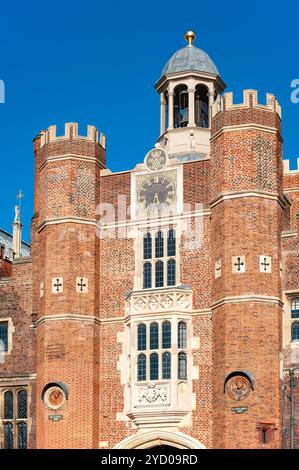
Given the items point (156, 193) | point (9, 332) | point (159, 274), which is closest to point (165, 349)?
point (159, 274)

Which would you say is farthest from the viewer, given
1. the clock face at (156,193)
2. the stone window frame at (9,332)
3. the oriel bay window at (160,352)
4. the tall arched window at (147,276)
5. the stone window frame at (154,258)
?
the stone window frame at (9,332)

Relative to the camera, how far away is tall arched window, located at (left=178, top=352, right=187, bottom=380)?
4419cm

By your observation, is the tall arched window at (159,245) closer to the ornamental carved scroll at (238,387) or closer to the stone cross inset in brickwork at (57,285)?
the stone cross inset in brickwork at (57,285)

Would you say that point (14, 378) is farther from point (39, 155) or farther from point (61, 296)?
point (39, 155)

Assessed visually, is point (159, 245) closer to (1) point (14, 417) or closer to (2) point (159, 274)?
(2) point (159, 274)

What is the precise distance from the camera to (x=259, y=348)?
1671 inches

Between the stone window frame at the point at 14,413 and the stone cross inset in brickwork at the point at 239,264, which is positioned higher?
the stone cross inset in brickwork at the point at 239,264

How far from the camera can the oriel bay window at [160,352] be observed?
4416 centimetres

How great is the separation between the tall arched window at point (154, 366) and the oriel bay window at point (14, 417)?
17.2 ft

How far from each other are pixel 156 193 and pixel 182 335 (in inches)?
202

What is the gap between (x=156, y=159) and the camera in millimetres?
46438

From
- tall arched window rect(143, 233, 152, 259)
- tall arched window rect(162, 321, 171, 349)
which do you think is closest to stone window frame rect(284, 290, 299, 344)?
tall arched window rect(162, 321, 171, 349)

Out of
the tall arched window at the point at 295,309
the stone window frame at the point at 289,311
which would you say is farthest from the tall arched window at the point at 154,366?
the tall arched window at the point at 295,309
